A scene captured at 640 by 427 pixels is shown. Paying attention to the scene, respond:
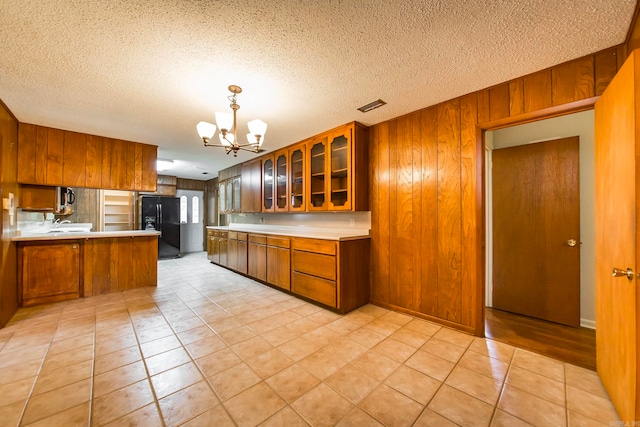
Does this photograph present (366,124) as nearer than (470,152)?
No

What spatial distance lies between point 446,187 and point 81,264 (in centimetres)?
505

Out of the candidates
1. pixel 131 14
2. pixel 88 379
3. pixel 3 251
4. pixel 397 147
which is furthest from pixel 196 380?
pixel 397 147

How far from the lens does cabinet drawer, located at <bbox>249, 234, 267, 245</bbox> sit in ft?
13.5

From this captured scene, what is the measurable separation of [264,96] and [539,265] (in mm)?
3616

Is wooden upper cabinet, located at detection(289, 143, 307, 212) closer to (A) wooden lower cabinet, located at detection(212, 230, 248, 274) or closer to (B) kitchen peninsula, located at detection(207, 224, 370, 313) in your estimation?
(B) kitchen peninsula, located at detection(207, 224, 370, 313)

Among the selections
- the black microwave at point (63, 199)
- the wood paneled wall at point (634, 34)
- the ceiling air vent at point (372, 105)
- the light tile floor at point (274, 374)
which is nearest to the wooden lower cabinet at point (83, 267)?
the light tile floor at point (274, 374)

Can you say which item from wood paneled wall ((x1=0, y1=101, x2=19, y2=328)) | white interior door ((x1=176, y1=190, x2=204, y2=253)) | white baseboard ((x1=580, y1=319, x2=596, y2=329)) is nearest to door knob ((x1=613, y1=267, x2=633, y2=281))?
white baseboard ((x1=580, y1=319, x2=596, y2=329))

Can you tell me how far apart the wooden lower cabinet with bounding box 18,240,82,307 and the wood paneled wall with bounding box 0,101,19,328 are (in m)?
0.09

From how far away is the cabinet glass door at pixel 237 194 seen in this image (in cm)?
557

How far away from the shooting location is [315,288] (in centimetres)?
319

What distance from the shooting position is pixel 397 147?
9.98ft

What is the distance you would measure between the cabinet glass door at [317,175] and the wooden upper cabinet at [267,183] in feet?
3.68

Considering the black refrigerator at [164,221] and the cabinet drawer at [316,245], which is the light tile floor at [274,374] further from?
A: the black refrigerator at [164,221]

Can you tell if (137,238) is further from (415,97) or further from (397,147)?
(415,97)
